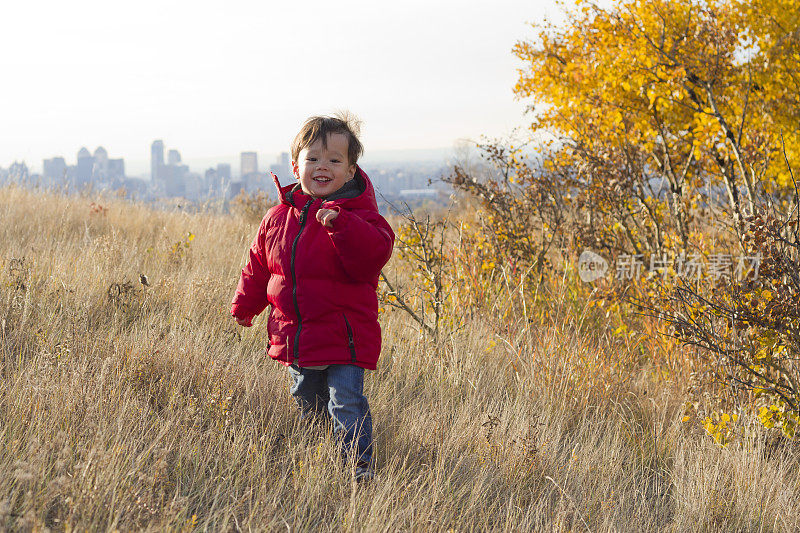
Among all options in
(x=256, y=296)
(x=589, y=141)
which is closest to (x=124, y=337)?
(x=256, y=296)

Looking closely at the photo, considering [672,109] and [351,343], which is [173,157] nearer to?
[672,109]

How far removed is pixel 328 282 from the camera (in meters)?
2.41

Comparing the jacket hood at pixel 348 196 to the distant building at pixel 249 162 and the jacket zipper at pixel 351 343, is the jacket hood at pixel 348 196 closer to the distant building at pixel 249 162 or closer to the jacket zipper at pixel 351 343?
the jacket zipper at pixel 351 343

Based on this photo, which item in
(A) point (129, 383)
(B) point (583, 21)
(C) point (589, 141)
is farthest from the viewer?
(B) point (583, 21)

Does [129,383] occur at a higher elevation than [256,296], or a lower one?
lower

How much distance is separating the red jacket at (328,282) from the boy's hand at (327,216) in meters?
0.03

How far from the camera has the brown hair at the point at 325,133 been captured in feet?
8.16

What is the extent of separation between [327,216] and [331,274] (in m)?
0.24

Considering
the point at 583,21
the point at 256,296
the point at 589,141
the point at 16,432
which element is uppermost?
the point at 583,21

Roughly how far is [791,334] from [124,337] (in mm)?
3114

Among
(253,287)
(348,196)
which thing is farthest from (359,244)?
(253,287)

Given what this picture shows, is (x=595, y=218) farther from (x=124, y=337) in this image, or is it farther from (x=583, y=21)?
(x=124, y=337)

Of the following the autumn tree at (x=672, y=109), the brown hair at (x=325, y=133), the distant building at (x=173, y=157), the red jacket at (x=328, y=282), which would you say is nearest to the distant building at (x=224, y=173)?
the autumn tree at (x=672, y=109)

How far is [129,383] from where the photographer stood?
8.64ft
